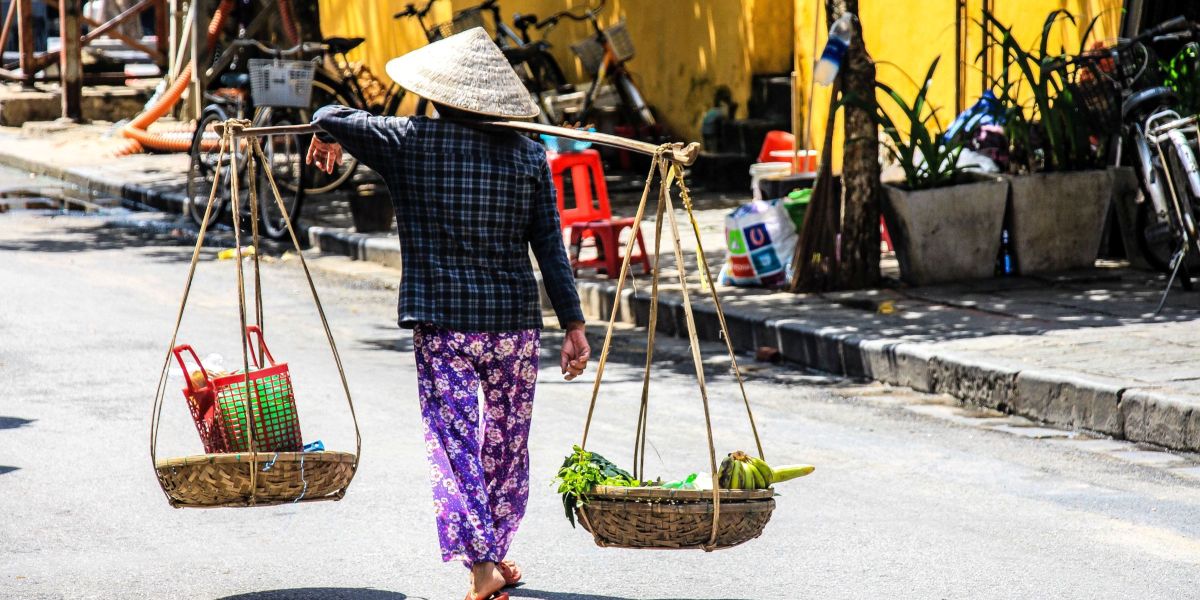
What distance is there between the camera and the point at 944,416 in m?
7.34

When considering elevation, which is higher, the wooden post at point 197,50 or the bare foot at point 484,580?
the wooden post at point 197,50

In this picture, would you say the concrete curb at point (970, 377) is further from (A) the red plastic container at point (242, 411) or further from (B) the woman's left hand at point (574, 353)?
(A) the red plastic container at point (242, 411)

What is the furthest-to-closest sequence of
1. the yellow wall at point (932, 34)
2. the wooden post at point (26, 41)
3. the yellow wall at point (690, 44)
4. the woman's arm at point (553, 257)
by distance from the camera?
the wooden post at point (26, 41) < the yellow wall at point (690, 44) < the yellow wall at point (932, 34) < the woman's arm at point (553, 257)

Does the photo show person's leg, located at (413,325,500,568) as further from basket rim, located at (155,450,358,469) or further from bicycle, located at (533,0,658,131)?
bicycle, located at (533,0,658,131)

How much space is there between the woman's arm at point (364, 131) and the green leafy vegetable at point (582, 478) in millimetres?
952

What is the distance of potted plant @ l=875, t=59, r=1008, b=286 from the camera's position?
385 inches

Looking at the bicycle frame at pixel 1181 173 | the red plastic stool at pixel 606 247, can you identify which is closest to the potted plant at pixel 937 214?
the bicycle frame at pixel 1181 173

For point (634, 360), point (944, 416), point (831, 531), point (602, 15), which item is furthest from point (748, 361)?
point (602, 15)

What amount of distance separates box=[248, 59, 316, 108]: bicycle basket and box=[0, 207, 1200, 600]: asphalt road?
12.9ft

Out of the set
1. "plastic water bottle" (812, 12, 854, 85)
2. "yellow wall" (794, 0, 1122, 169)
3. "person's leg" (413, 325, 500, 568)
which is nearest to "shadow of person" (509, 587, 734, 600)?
"person's leg" (413, 325, 500, 568)

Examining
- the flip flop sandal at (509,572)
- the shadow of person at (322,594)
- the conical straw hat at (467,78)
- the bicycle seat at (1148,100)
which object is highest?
the bicycle seat at (1148,100)

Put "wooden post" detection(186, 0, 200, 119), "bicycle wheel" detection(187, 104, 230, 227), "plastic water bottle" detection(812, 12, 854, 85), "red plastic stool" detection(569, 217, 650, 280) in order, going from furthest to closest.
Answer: "wooden post" detection(186, 0, 200, 119) < "bicycle wheel" detection(187, 104, 230, 227) < "red plastic stool" detection(569, 217, 650, 280) < "plastic water bottle" detection(812, 12, 854, 85)

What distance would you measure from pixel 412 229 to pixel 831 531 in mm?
1841

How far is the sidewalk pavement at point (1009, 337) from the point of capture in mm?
6930
